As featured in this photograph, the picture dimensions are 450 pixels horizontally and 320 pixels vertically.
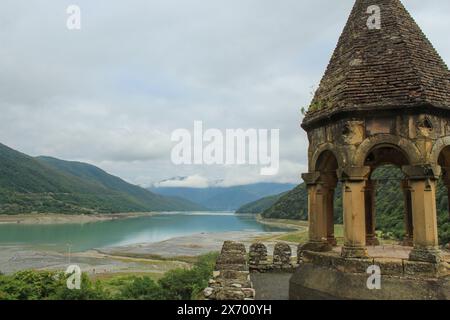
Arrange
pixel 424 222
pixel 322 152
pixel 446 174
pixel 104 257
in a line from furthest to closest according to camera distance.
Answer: pixel 104 257, pixel 446 174, pixel 322 152, pixel 424 222

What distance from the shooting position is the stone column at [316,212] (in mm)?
8008

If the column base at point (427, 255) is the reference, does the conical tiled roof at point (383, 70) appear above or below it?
above

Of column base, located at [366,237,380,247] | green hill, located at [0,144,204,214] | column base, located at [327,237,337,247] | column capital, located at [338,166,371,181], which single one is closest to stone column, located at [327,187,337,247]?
column base, located at [327,237,337,247]

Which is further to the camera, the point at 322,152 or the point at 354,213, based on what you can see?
the point at 322,152

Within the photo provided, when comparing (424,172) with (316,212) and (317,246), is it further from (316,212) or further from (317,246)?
(317,246)

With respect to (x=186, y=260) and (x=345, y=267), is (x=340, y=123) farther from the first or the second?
(x=186, y=260)

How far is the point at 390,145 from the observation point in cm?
680

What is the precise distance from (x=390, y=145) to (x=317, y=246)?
253cm

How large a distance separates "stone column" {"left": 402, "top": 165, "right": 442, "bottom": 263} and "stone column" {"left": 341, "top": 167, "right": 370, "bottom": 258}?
787 millimetres

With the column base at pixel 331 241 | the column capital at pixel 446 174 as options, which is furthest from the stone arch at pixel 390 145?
the column base at pixel 331 241

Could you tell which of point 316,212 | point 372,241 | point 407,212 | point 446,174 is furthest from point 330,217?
point 446,174

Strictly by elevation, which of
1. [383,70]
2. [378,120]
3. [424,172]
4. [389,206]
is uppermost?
[383,70]

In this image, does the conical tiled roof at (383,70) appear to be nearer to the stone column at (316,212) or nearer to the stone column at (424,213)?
the stone column at (424,213)

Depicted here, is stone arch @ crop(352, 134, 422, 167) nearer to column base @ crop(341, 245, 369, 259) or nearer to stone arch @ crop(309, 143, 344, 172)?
stone arch @ crop(309, 143, 344, 172)
